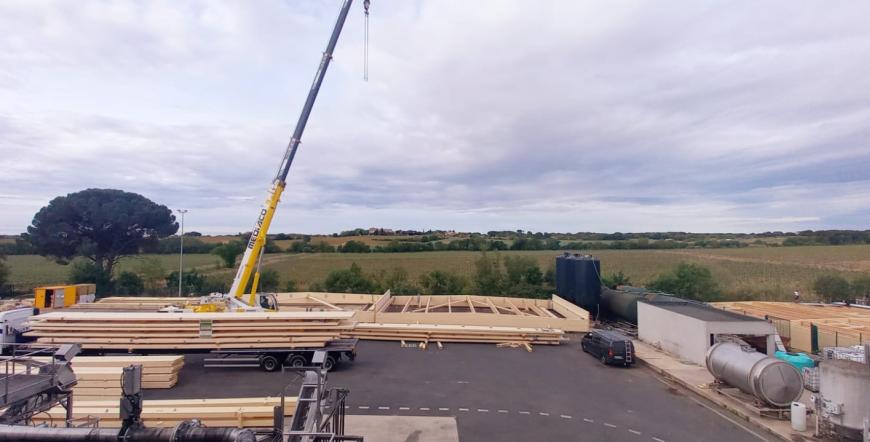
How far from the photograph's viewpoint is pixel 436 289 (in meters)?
36.6

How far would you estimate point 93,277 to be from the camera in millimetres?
36812

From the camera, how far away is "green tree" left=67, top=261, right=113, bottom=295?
36719mm

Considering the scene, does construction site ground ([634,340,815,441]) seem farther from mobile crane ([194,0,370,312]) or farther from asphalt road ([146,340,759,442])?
mobile crane ([194,0,370,312])

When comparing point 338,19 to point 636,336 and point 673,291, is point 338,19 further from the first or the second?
point 673,291

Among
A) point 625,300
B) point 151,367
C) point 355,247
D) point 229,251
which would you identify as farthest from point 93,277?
point 625,300

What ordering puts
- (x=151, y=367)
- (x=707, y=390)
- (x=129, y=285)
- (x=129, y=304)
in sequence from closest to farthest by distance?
(x=707, y=390) < (x=151, y=367) < (x=129, y=304) < (x=129, y=285)

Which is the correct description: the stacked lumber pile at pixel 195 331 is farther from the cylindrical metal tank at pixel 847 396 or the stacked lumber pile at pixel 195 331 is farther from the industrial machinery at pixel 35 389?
the cylindrical metal tank at pixel 847 396

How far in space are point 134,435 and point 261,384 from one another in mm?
11958

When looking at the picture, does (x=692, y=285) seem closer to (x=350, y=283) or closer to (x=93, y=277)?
(x=350, y=283)

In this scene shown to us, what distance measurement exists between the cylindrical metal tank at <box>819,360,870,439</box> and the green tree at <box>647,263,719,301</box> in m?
24.7

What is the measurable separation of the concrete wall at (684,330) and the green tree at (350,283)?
19.2m

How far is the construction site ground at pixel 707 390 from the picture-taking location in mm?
11867

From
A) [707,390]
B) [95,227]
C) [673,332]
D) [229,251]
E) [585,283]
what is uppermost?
[95,227]

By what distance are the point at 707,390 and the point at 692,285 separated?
2198cm
